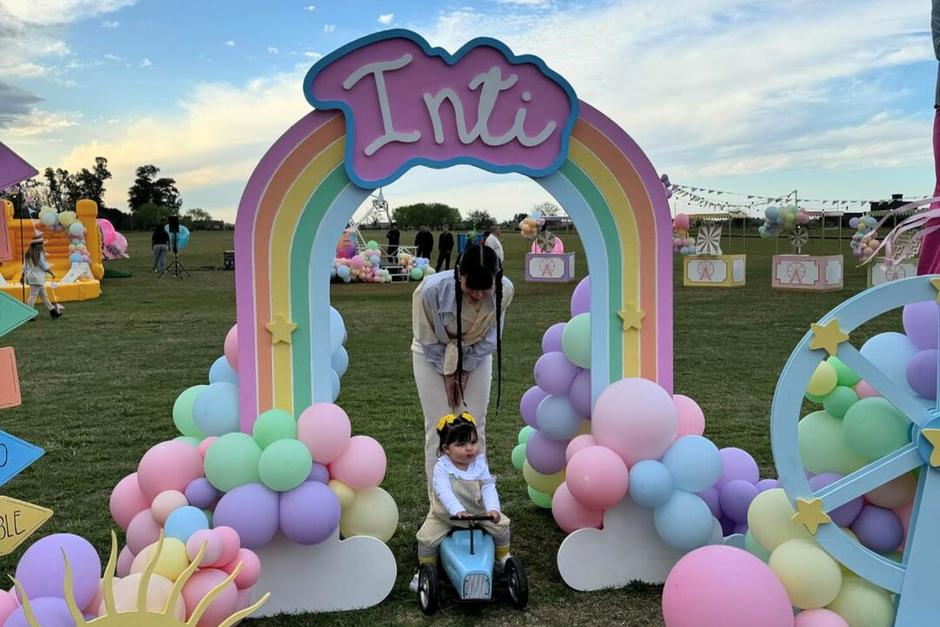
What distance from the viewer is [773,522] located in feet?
9.96

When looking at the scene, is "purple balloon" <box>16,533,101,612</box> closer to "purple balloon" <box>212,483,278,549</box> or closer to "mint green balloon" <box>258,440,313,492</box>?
"purple balloon" <box>212,483,278,549</box>

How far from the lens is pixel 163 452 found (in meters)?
3.51

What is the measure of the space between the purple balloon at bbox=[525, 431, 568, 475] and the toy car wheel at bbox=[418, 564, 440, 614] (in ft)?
3.61

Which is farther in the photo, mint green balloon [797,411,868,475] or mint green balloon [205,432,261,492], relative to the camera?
mint green balloon [205,432,261,492]

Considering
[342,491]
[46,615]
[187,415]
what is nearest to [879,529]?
[342,491]

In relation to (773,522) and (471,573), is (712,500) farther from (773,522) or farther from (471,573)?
(471,573)

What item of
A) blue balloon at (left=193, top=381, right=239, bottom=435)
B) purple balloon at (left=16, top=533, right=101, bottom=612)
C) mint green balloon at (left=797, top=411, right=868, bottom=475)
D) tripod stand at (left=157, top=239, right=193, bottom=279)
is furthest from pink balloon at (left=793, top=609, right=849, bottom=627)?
tripod stand at (left=157, top=239, right=193, bottom=279)

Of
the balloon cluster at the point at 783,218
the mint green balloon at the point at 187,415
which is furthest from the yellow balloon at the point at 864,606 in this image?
the balloon cluster at the point at 783,218

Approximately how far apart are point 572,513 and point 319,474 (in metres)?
1.32

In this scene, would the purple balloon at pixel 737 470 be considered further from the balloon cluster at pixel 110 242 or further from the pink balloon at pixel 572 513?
the balloon cluster at pixel 110 242

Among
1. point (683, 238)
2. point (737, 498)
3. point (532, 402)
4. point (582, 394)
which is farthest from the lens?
point (683, 238)

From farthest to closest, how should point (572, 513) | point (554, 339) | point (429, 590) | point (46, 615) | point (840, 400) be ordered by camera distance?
1. point (554, 339)
2. point (572, 513)
3. point (429, 590)
4. point (840, 400)
5. point (46, 615)

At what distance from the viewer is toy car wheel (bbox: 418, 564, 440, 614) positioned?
3.46 metres

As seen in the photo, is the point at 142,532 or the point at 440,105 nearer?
the point at 142,532
